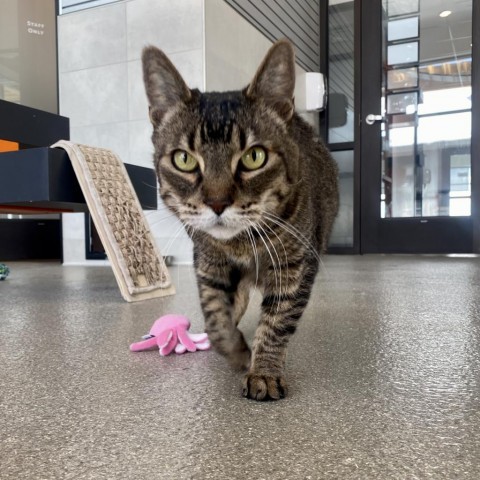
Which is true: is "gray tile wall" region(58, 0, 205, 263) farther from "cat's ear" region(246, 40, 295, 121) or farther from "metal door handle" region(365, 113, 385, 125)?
"cat's ear" region(246, 40, 295, 121)

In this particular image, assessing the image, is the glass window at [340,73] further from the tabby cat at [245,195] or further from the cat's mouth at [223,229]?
the cat's mouth at [223,229]

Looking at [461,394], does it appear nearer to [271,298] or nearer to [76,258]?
[271,298]

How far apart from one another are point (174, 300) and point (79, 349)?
0.80 m

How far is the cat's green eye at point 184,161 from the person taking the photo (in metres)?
0.86

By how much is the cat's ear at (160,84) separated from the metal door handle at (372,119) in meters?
4.11

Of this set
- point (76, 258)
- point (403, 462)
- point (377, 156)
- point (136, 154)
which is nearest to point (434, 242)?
point (377, 156)

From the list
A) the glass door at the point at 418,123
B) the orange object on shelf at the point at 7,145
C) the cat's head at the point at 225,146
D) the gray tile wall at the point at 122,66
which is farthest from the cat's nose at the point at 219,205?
the glass door at the point at 418,123

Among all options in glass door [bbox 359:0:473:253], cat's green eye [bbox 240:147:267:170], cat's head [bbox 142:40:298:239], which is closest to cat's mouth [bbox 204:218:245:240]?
cat's head [bbox 142:40:298:239]

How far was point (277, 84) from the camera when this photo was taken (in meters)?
0.92

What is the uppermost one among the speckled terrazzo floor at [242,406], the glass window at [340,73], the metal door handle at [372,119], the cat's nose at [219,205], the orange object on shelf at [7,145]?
the glass window at [340,73]

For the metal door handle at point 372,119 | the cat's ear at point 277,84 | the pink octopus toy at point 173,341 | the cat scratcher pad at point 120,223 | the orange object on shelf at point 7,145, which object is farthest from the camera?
the metal door handle at point 372,119

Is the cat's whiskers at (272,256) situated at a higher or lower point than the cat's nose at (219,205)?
lower

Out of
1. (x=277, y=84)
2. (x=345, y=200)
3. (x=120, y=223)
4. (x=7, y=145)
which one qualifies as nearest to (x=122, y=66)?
(x=7, y=145)

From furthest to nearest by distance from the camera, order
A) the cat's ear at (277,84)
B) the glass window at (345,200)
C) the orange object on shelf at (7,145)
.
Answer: the glass window at (345,200) → the orange object on shelf at (7,145) → the cat's ear at (277,84)
